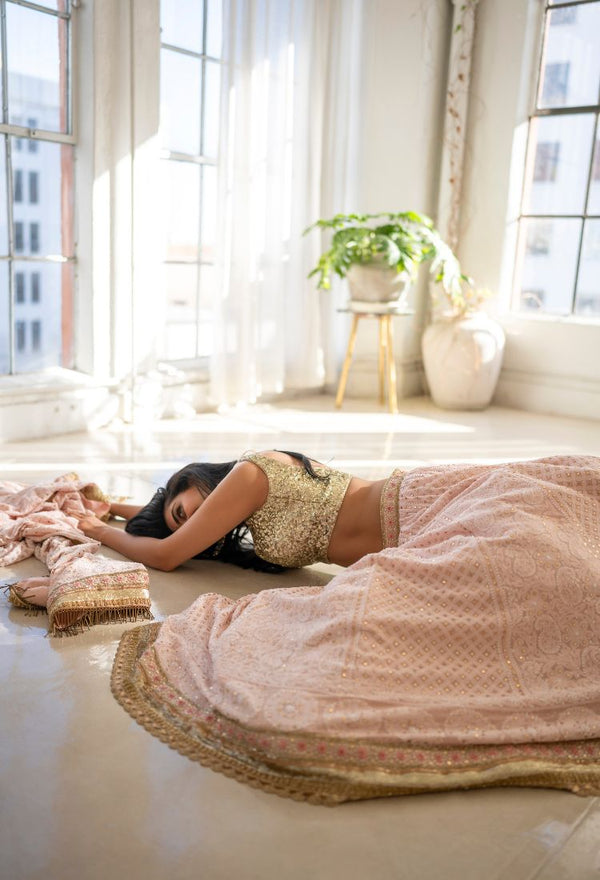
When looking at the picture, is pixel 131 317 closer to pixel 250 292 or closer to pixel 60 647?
pixel 250 292

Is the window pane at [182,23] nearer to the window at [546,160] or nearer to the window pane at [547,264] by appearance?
the window at [546,160]

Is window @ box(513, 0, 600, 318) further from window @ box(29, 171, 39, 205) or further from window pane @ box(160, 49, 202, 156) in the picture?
window @ box(29, 171, 39, 205)

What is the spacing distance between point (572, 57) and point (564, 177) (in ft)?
2.27

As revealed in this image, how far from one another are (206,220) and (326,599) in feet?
11.8

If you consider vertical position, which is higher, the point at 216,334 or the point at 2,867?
the point at 216,334

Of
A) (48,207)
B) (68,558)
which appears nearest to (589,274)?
(48,207)

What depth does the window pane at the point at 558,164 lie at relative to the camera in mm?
5359

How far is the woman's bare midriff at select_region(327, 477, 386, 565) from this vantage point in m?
2.26

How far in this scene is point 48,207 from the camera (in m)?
4.18

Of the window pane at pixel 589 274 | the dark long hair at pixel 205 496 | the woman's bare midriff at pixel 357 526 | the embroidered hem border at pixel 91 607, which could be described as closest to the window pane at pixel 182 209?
the window pane at pixel 589 274

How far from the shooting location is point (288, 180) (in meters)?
5.11

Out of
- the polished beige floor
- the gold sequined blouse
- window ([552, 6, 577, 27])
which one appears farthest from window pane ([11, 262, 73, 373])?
window ([552, 6, 577, 27])

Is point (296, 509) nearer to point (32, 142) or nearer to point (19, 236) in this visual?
point (19, 236)

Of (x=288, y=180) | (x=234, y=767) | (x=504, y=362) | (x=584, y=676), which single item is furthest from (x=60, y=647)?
(x=504, y=362)
